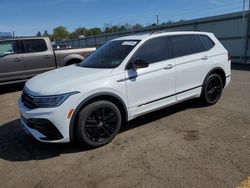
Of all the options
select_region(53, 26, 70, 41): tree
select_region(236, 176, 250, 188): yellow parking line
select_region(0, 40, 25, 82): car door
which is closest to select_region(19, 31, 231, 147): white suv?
select_region(236, 176, 250, 188): yellow parking line

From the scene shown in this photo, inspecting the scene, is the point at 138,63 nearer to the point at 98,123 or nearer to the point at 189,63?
the point at 98,123

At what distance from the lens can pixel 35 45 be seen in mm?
9359

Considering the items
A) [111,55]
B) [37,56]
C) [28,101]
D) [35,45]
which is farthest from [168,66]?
[35,45]

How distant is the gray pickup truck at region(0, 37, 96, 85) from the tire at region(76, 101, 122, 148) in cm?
608

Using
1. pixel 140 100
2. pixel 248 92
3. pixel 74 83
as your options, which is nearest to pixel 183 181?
pixel 140 100

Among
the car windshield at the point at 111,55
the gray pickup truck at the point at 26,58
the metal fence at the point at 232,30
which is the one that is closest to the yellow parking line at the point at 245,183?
the car windshield at the point at 111,55

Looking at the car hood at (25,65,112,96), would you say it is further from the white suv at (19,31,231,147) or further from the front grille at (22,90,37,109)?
the front grille at (22,90,37,109)

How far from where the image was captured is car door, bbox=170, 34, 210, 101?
16.5 feet

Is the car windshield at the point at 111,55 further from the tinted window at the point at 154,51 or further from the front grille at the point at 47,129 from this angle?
the front grille at the point at 47,129

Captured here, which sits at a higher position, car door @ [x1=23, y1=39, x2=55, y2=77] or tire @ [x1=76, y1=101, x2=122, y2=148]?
car door @ [x1=23, y1=39, x2=55, y2=77]

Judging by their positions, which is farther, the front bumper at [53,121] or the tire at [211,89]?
the tire at [211,89]

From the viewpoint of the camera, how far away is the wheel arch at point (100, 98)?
12.6ft

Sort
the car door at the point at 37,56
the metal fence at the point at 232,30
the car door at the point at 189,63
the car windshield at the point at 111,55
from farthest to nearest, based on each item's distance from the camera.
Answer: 1. the metal fence at the point at 232,30
2. the car door at the point at 37,56
3. the car door at the point at 189,63
4. the car windshield at the point at 111,55

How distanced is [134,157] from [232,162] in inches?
53.6
